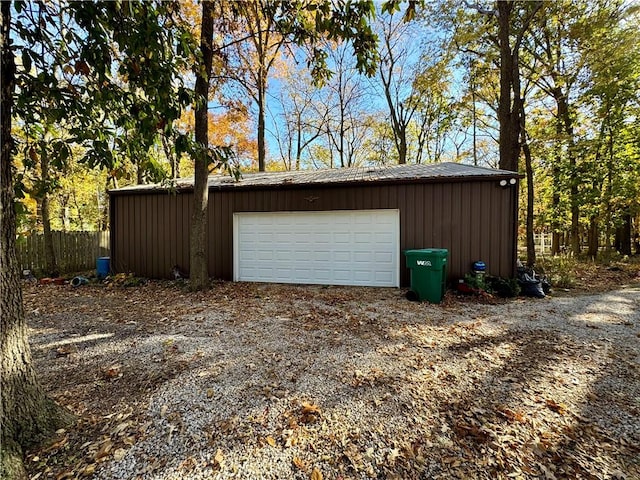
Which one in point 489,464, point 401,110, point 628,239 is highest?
point 401,110

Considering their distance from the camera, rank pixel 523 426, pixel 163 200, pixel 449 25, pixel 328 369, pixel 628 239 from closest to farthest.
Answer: pixel 523 426 < pixel 328 369 < pixel 163 200 < pixel 449 25 < pixel 628 239

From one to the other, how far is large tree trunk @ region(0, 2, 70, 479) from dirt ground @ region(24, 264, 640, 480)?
151 millimetres

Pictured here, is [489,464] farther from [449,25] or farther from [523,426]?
[449,25]

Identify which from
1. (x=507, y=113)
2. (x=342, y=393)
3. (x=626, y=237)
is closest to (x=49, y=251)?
(x=342, y=393)

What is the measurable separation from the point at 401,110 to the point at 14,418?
16860 mm

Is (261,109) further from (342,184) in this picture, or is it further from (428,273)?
(428,273)

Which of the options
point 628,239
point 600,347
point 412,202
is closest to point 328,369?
point 600,347

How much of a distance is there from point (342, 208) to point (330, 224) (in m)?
0.47

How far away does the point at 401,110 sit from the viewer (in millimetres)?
15586

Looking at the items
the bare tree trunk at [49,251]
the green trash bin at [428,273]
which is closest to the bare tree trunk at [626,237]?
the green trash bin at [428,273]

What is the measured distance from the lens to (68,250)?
29.5 ft

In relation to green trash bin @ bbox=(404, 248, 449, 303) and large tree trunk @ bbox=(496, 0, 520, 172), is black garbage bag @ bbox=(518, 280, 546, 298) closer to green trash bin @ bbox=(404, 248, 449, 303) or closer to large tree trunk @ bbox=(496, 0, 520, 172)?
green trash bin @ bbox=(404, 248, 449, 303)

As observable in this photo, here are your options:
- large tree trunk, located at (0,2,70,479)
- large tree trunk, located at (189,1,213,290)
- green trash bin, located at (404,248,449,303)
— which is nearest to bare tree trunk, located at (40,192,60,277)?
large tree trunk, located at (189,1,213,290)

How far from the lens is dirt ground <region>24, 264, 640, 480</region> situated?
5.79 feet
